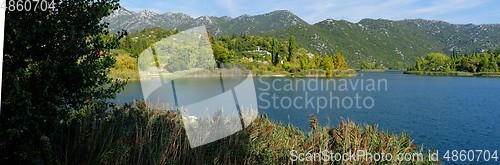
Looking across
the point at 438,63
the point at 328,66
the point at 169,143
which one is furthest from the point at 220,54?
the point at 438,63

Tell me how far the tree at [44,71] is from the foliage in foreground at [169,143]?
0.21m

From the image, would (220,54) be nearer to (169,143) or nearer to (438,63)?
(169,143)

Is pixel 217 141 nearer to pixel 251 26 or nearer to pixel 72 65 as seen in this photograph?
pixel 72 65

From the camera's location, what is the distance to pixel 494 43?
6826 inches

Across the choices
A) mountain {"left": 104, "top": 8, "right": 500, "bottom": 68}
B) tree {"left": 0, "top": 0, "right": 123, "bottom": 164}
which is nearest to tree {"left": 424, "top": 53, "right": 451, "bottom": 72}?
mountain {"left": 104, "top": 8, "right": 500, "bottom": 68}

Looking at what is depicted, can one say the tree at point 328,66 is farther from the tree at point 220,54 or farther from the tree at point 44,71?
the tree at point 44,71

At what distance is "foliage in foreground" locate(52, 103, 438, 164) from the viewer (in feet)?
10.3

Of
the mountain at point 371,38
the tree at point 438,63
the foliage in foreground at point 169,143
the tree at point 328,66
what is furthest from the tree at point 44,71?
the mountain at point 371,38

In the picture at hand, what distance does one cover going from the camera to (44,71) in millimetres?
3039

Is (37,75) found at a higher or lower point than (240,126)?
higher

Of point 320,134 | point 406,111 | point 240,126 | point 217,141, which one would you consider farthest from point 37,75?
point 406,111

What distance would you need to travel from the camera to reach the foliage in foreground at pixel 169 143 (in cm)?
314

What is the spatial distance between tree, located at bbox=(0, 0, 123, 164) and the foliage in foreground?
0.21m

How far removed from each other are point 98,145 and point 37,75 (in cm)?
71
